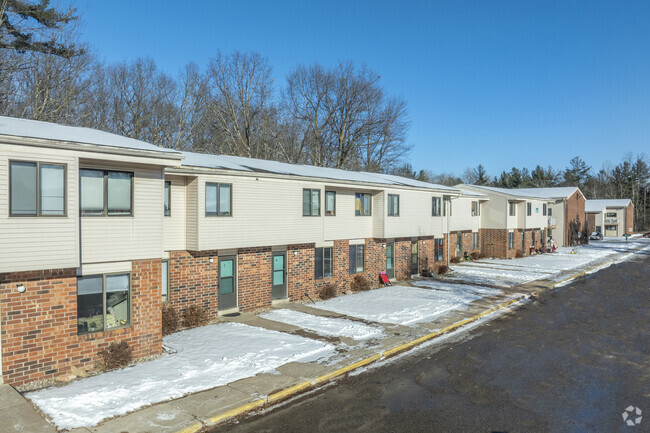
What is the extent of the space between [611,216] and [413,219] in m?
67.3

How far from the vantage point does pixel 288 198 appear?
18.2 metres

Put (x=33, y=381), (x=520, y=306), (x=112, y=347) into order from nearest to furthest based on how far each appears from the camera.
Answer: (x=33, y=381)
(x=112, y=347)
(x=520, y=306)

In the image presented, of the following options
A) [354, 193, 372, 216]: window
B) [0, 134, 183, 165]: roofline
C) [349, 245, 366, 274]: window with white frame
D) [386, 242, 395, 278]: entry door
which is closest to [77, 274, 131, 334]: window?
[0, 134, 183, 165]: roofline

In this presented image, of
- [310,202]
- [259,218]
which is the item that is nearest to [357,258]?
[310,202]

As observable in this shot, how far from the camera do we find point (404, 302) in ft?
63.0

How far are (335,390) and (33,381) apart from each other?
6.64m

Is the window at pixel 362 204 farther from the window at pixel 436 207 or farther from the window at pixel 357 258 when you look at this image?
the window at pixel 436 207

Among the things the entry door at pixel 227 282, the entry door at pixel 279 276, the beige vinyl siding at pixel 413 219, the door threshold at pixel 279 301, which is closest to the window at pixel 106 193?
the entry door at pixel 227 282

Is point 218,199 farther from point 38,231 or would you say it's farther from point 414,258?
point 414,258

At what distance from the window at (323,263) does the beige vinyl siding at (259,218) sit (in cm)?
121

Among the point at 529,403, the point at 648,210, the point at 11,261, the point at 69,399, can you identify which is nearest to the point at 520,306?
the point at 529,403

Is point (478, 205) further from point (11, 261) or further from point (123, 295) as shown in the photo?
point (11, 261)

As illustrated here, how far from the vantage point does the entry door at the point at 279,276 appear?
1827cm

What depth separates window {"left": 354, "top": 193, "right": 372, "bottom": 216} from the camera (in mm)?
22734
